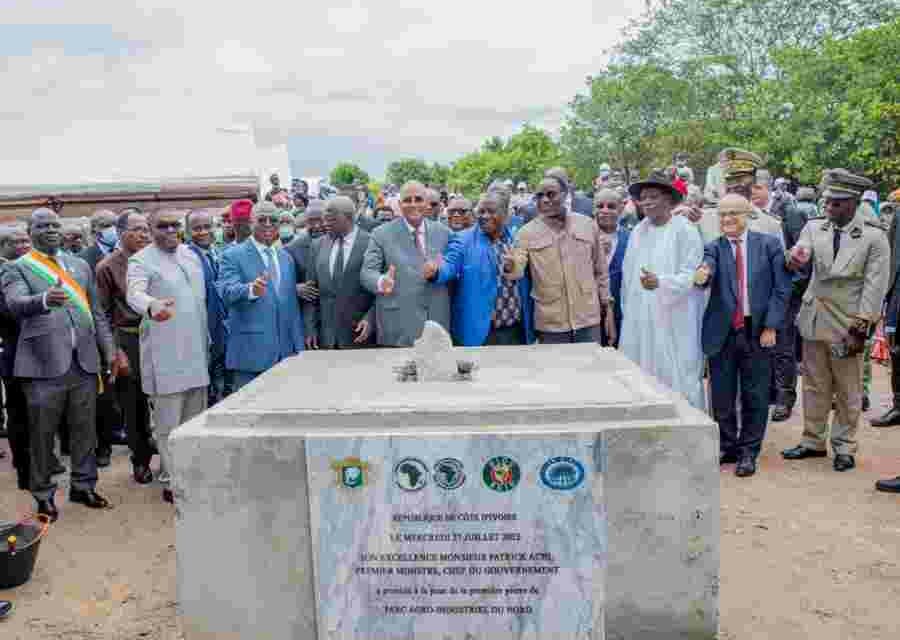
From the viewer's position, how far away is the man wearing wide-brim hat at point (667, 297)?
576cm

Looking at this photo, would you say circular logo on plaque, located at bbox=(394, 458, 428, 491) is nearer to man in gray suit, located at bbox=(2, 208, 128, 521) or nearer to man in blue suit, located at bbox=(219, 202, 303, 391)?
man in blue suit, located at bbox=(219, 202, 303, 391)

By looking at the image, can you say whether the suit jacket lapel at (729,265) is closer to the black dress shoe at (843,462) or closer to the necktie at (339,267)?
the black dress shoe at (843,462)

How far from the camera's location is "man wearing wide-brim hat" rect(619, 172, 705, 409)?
18.9 ft

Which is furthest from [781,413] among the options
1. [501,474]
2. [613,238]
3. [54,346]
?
[54,346]

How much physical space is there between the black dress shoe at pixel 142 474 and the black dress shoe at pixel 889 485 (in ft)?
16.3

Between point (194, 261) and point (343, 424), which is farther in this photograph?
point (194, 261)

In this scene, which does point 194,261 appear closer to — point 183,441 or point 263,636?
point 183,441

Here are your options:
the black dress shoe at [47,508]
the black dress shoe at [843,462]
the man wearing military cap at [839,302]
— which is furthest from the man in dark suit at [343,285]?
the black dress shoe at [843,462]

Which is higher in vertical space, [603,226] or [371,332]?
[603,226]

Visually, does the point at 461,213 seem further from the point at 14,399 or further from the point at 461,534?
the point at 461,534

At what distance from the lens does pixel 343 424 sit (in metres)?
3.28

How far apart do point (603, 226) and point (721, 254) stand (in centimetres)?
155

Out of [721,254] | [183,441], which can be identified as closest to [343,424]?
[183,441]

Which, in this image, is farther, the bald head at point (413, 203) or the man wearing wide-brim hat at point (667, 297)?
the man wearing wide-brim hat at point (667, 297)
